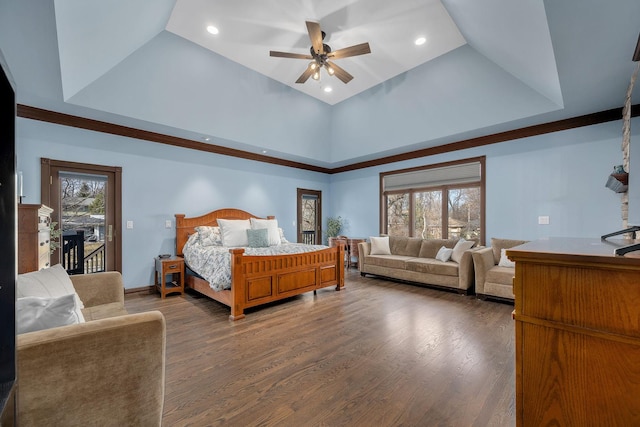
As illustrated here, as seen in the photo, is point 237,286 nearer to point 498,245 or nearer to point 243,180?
point 243,180

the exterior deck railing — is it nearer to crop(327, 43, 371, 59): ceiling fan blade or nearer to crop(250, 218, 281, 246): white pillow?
crop(250, 218, 281, 246): white pillow

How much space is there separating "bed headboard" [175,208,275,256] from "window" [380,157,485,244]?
356cm

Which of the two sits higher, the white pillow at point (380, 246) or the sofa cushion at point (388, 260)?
the white pillow at point (380, 246)

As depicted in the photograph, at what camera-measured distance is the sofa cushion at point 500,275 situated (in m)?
3.87

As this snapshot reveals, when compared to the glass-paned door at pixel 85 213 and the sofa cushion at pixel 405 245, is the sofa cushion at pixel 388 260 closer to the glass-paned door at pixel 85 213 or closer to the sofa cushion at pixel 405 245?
the sofa cushion at pixel 405 245

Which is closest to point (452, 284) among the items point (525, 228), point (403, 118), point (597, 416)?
point (525, 228)

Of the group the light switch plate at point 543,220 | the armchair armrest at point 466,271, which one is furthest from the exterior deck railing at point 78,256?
the light switch plate at point 543,220

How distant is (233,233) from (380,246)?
3012mm

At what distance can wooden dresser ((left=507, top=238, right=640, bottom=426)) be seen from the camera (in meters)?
0.94

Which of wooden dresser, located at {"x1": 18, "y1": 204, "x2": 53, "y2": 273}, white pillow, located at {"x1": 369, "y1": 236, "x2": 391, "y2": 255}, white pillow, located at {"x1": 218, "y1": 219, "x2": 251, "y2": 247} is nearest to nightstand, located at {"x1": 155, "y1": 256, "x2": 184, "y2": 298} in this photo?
white pillow, located at {"x1": 218, "y1": 219, "x2": 251, "y2": 247}

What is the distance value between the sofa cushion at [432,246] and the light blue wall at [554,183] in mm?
652

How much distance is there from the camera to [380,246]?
583 cm

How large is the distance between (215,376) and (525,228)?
5.06 m

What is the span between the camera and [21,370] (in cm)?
103
